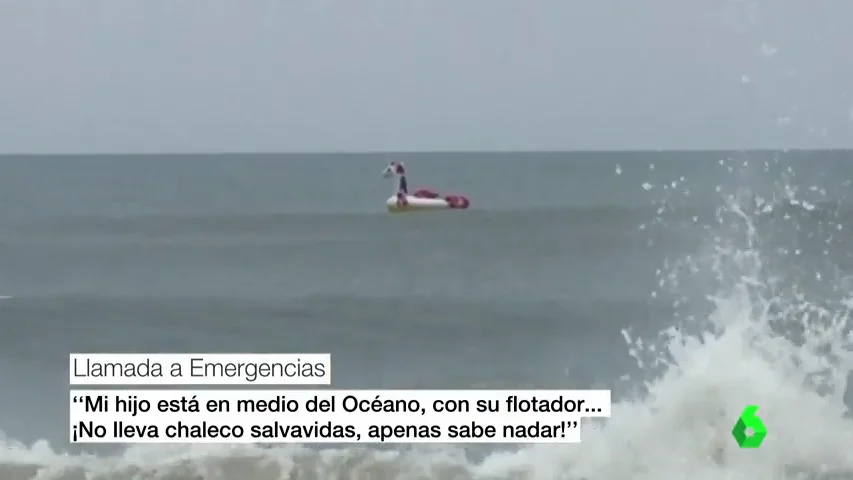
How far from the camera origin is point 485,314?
80.2 ft

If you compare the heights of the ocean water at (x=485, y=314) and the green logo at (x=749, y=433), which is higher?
the ocean water at (x=485, y=314)

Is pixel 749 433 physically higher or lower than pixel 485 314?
lower

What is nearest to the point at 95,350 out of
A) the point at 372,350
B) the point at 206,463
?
the point at 372,350

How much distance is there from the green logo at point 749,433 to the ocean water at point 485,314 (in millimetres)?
114

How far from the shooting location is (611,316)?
75.3ft

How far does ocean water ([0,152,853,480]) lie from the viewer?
10195mm

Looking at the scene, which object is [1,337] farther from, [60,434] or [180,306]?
[60,434]

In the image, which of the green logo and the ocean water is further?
the ocean water

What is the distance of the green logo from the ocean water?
0.37 ft

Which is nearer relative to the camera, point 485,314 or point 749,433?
point 749,433

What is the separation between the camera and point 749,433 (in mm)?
9461

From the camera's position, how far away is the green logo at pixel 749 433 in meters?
9.45

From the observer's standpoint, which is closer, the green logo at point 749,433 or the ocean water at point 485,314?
the green logo at point 749,433

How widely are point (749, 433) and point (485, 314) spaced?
15048mm
